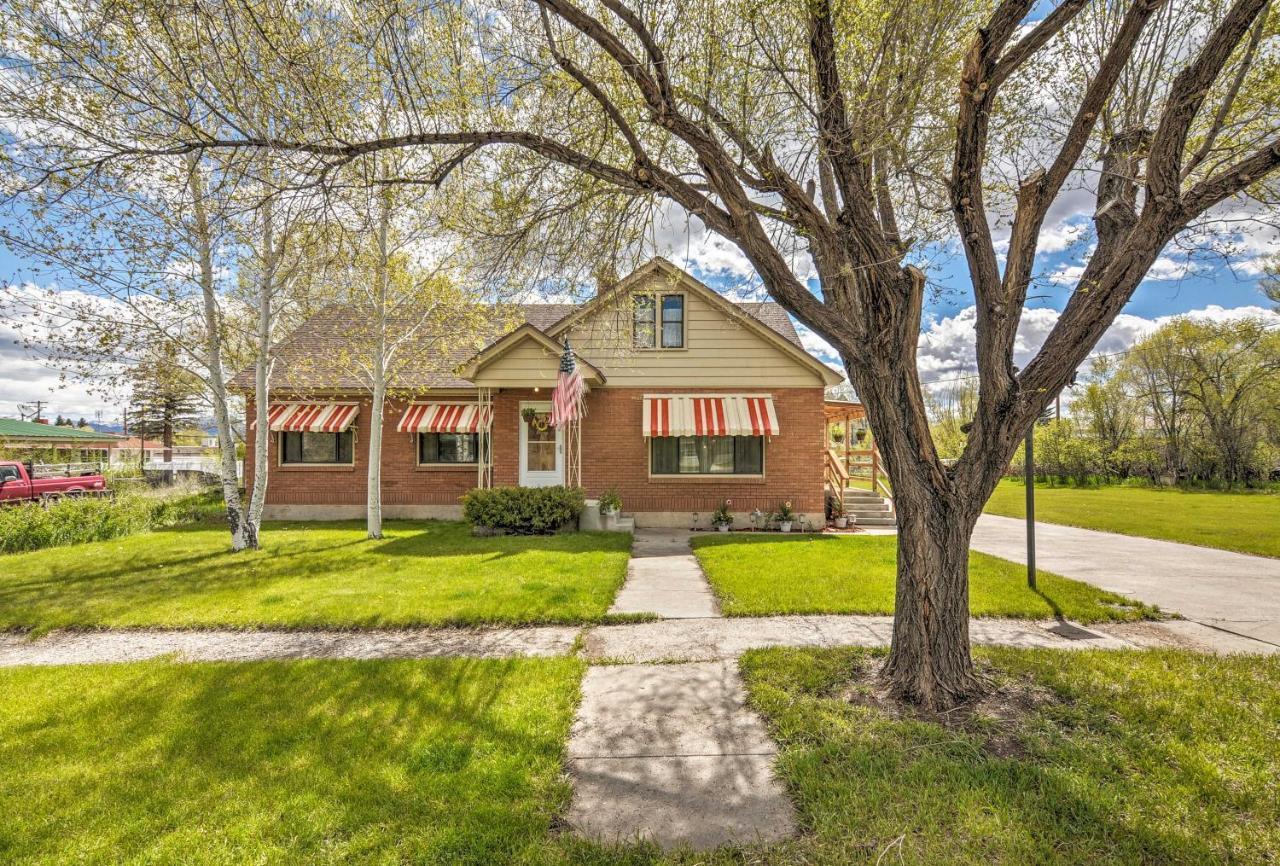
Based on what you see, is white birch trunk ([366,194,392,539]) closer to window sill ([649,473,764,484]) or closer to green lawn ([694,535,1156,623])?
window sill ([649,473,764,484])

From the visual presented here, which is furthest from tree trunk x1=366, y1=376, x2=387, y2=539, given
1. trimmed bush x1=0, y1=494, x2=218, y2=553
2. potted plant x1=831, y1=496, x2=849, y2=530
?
potted plant x1=831, y1=496, x2=849, y2=530

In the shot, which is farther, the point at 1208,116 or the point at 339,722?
the point at 1208,116

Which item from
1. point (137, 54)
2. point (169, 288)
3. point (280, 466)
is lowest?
point (280, 466)

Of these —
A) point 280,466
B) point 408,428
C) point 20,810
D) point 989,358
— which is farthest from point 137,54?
point 280,466

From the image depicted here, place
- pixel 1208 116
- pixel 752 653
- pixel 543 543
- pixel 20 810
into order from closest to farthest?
pixel 20 810, pixel 1208 116, pixel 752 653, pixel 543 543

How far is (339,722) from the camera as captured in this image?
4.07 meters

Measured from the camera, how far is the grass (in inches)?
111

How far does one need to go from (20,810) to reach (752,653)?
5.25 metres

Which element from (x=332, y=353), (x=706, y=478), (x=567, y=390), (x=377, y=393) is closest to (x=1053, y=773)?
(x=567, y=390)

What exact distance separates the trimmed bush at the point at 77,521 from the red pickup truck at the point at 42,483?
4012 mm

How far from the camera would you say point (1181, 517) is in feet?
56.9

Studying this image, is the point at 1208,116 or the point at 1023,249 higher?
the point at 1208,116

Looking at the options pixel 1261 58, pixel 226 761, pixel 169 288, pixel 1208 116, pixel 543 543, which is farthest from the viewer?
pixel 543 543

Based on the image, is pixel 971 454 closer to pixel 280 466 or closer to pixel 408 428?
pixel 408 428
